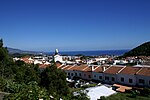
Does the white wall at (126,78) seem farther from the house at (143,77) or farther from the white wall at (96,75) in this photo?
the white wall at (96,75)

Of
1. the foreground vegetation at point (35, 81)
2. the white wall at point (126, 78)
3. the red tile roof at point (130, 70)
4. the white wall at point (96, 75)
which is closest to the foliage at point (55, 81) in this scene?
the foreground vegetation at point (35, 81)

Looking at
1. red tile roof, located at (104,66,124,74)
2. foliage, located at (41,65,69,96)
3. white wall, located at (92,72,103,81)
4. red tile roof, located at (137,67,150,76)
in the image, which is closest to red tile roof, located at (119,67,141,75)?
red tile roof, located at (137,67,150,76)

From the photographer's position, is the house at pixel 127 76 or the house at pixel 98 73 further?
the house at pixel 98 73

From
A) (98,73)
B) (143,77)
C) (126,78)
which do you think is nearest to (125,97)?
(143,77)

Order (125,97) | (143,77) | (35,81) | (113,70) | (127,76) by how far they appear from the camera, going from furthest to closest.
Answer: (113,70)
(127,76)
(143,77)
(125,97)
(35,81)

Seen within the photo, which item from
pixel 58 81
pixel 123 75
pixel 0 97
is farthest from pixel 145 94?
pixel 0 97

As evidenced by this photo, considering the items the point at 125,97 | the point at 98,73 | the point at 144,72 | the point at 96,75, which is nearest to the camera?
the point at 125,97

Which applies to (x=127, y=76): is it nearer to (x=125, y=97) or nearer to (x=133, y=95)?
(x=133, y=95)

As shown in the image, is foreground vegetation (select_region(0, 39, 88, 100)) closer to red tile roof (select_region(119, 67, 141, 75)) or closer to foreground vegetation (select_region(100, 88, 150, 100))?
foreground vegetation (select_region(100, 88, 150, 100))

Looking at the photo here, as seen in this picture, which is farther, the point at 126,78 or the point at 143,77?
the point at 126,78

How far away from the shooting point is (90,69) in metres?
50.5

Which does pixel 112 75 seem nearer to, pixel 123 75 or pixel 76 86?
pixel 123 75

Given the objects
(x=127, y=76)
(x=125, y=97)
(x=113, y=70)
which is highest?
(x=113, y=70)

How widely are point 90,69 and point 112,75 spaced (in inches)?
302
